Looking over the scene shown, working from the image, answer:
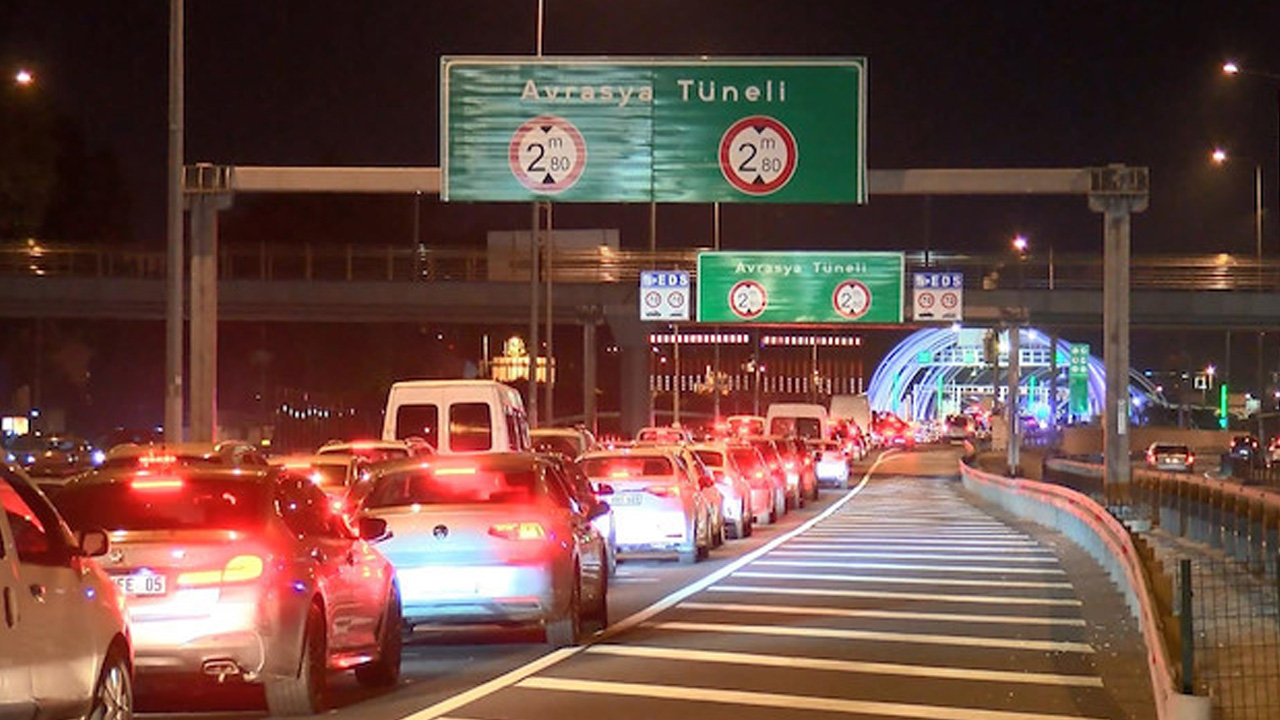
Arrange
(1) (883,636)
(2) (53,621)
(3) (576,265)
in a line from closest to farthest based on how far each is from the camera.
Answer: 1. (2) (53,621)
2. (1) (883,636)
3. (3) (576,265)

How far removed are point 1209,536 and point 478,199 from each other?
36.4 ft

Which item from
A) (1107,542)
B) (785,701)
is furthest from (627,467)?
(785,701)

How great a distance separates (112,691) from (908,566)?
56.8 feet

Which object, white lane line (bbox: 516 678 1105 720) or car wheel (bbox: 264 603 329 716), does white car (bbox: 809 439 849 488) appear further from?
car wheel (bbox: 264 603 329 716)

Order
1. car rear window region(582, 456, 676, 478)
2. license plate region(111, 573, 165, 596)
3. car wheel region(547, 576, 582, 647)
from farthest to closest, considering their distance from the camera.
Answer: car rear window region(582, 456, 676, 478)
car wheel region(547, 576, 582, 647)
license plate region(111, 573, 165, 596)

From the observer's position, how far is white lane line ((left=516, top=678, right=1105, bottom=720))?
13.1 meters

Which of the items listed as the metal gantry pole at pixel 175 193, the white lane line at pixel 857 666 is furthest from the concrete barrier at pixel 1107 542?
the metal gantry pole at pixel 175 193

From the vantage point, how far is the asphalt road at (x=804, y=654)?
13.5 m

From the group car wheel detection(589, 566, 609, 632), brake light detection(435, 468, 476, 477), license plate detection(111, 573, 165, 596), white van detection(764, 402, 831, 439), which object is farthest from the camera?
white van detection(764, 402, 831, 439)

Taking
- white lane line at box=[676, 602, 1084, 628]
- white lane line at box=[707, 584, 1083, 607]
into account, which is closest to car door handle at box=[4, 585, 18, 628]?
white lane line at box=[676, 602, 1084, 628]

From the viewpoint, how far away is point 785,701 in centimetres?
1370

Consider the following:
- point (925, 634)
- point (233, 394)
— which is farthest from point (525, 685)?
point (233, 394)

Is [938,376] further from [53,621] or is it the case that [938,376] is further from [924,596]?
[53,621]

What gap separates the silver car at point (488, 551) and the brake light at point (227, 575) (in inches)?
144
